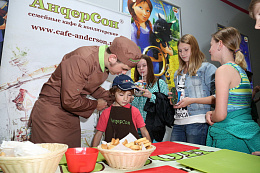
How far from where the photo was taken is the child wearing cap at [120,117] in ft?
4.58

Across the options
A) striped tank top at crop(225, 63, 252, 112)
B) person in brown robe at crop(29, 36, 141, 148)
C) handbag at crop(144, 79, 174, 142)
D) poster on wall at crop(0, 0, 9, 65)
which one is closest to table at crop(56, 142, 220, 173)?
striped tank top at crop(225, 63, 252, 112)

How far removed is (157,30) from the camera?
2674 mm

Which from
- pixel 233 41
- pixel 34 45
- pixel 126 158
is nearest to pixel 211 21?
pixel 233 41

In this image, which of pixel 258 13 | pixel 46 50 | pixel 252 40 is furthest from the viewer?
pixel 252 40

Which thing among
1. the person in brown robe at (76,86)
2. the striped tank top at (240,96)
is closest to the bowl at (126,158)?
the person in brown robe at (76,86)

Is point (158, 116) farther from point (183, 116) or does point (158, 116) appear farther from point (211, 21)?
point (211, 21)

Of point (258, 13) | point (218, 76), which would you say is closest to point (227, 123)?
point (218, 76)

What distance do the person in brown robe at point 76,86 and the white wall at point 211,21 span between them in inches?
52.0

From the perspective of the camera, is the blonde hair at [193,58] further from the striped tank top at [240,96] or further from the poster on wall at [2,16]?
the poster on wall at [2,16]

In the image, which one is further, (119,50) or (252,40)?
(252,40)

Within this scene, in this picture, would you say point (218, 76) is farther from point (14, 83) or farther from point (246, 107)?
point (14, 83)

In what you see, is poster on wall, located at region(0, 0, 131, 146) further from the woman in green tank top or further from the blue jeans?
the woman in green tank top

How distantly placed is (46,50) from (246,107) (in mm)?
1657

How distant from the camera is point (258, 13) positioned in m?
0.84
